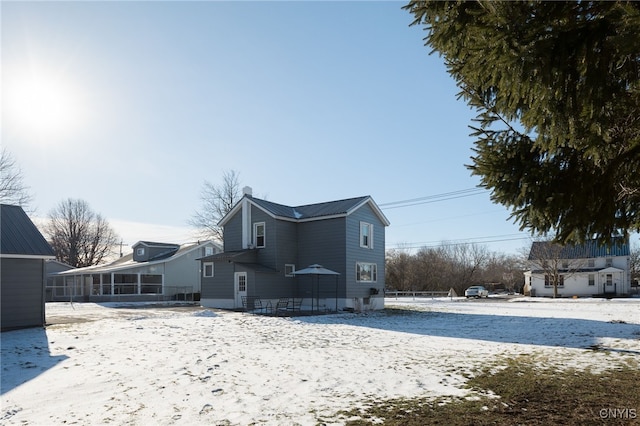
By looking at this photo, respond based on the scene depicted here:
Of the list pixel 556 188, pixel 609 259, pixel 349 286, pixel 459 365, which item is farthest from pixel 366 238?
pixel 609 259

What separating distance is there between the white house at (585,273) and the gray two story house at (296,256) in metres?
28.5

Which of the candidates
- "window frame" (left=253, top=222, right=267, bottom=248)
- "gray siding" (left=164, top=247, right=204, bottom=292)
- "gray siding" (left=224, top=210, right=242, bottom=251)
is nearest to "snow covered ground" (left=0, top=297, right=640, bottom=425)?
"window frame" (left=253, top=222, right=267, bottom=248)

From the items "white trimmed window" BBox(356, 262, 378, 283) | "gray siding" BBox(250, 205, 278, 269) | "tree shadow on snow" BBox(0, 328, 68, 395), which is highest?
"gray siding" BBox(250, 205, 278, 269)

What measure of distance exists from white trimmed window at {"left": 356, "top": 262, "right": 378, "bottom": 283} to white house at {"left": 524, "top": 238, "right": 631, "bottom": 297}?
26.8m

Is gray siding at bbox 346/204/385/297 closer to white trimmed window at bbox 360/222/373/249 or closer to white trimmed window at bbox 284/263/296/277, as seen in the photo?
white trimmed window at bbox 360/222/373/249

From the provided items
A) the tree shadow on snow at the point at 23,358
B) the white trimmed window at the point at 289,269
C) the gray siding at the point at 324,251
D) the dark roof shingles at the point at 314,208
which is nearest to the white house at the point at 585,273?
the dark roof shingles at the point at 314,208

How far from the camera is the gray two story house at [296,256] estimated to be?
86.8ft

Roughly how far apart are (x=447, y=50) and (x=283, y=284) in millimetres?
22537

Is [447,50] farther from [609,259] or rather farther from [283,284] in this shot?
[609,259]

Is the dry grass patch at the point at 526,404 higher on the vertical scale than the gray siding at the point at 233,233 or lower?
lower

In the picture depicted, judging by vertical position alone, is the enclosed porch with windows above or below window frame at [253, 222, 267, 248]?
below

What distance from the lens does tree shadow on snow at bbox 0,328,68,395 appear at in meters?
8.17

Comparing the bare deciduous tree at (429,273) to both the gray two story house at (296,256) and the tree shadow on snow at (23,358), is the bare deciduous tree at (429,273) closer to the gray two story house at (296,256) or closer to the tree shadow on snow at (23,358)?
the gray two story house at (296,256)

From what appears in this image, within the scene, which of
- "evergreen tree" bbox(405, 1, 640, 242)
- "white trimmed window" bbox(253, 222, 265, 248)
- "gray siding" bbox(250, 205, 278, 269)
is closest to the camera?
"evergreen tree" bbox(405, 1, 640, 242)
